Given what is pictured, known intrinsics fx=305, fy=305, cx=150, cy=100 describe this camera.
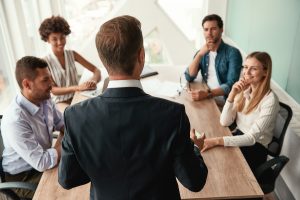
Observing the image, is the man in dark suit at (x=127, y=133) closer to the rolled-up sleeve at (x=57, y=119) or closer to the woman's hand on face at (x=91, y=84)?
the rolled-up sleeve at (x=57, y=119)

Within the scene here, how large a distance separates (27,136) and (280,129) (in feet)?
5.45

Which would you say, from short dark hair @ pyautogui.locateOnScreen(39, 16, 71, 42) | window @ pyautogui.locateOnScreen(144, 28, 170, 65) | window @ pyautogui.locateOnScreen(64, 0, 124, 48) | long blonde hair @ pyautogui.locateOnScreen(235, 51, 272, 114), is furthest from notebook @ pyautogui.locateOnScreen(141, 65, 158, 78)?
window @ pyautogui.locateOnScreen(64, 0, 124, 48)

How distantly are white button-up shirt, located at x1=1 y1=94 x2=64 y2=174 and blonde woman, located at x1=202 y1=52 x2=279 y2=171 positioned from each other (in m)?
1.13

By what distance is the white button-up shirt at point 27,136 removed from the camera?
167 cm

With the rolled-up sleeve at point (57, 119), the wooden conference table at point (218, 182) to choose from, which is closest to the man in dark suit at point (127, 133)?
the wooden conference table at point (218, 182)

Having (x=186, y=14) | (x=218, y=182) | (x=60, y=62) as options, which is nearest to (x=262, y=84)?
(x=218, y=182)

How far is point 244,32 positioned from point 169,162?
2.95 meters

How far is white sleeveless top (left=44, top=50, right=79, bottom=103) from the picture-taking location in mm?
2696

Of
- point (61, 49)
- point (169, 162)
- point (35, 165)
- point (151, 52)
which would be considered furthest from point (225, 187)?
point (151, 52)

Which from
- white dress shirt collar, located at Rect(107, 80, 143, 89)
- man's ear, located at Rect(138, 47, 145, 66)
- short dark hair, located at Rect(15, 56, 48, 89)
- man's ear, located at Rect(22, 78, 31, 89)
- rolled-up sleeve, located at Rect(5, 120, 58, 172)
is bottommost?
rolled-up sleeve, located at Rect(5, 120, 58, 172)

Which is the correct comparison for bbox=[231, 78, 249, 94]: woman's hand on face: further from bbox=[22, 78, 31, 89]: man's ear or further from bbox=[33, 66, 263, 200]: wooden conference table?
bbox=[22, 78, 31, 89]: man's ear

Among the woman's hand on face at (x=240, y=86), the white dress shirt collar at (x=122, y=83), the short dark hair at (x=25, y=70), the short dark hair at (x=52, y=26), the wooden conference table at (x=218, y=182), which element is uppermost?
the white dress shirt collar at (x=122, y=83)

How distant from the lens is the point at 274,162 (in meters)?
1.83

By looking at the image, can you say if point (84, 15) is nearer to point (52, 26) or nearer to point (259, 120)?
point (52, 26)
